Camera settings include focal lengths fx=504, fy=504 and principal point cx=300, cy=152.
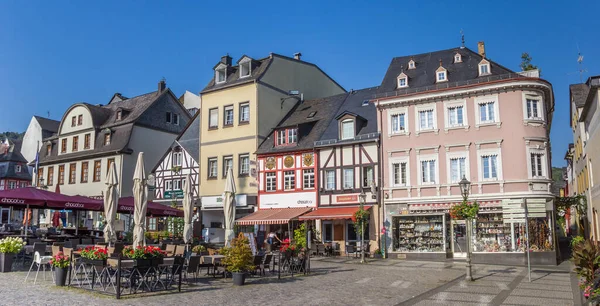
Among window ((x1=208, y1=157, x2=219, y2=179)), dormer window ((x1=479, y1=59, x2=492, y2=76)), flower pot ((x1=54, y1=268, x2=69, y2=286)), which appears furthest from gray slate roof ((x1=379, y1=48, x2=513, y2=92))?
flower pot ((x1=54, y1=268, x2=69, y2=286))

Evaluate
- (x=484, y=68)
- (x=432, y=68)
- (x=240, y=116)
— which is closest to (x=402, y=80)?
(x=432, y=68)

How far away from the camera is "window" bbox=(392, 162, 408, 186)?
27281 mm

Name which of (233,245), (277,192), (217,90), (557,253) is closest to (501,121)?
(557,253)

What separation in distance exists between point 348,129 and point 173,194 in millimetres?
14402

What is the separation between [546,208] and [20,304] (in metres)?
22.3

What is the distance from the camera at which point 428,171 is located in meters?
26.7

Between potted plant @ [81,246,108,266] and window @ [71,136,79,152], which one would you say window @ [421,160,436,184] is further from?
window @ [71,136,79,152]

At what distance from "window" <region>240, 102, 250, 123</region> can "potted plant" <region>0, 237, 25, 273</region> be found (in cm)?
1927

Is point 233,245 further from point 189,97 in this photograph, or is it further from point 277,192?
point 189,97

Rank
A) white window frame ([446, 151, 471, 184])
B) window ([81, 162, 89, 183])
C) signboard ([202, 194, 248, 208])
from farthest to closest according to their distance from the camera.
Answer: window ([81, 162, 89, 183])
signboard ([202, 194, 248, 208])
white window frame ([446, 151, 471, 184])

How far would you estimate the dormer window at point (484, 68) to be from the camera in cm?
2619

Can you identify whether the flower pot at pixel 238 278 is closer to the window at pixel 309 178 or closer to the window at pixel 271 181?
the window at pixel 309 178

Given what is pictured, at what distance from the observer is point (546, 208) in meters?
24.1

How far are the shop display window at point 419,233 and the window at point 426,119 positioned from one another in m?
4.77
